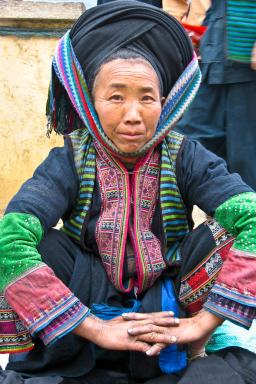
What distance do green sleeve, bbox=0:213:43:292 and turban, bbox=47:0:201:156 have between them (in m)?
0.43

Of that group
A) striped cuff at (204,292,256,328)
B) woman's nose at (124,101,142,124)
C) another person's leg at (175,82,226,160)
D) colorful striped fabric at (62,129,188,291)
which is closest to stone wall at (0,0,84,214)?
another person's leg at (175,82,226,160)

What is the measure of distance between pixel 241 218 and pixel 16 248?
2.41 ft

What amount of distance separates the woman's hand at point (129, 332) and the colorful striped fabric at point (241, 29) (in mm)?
1544

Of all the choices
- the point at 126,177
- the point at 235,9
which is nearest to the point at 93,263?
the point at 126,177

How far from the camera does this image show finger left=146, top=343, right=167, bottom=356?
2.18 m

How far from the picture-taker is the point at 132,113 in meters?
2.31

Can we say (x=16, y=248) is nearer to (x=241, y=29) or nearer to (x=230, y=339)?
(x=230, y=339)

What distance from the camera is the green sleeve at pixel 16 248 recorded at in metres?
2.19

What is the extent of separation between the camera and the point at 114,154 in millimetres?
2463

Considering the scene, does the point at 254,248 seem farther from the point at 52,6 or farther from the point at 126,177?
the point at 52,6

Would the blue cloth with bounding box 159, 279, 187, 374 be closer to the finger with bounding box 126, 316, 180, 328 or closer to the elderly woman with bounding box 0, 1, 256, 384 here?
the elderly woman with bounding box 0, 1, 256, 384

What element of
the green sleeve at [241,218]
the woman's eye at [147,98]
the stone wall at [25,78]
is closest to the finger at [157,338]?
the green sleeve at [241,218]

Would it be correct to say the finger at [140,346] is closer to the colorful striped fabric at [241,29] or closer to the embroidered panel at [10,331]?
the embroidered panel at [10,331]

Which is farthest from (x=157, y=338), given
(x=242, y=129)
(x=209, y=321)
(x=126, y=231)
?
(x=242, y=129)
